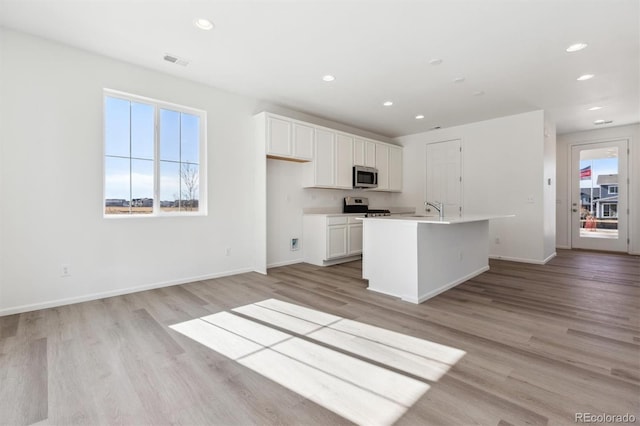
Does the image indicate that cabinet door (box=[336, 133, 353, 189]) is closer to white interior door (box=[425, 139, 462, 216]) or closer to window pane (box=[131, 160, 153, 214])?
white interior door (box=[425, 139, 462, 216])

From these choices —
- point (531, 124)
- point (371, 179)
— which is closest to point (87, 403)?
point (371, 179)

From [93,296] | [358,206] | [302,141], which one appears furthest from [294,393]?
[358,206]

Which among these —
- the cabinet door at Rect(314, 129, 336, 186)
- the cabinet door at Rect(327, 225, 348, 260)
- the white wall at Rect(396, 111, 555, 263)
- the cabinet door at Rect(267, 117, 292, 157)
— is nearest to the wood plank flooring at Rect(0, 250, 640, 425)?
the cabinet door at Rect(327, 225, 348, 260)

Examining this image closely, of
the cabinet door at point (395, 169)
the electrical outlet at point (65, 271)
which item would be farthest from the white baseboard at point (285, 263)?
the cabinet door at point (395, 169)

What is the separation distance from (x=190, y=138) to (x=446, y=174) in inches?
203

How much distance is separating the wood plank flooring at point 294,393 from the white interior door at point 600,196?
3.92 metres

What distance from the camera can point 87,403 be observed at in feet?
5.34

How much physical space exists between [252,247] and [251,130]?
72.6 inches

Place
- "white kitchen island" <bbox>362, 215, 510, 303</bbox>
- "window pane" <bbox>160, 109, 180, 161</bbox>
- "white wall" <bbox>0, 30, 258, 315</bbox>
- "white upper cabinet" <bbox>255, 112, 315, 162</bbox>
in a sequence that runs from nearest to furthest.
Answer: "white wall" <bbox>0, 30, 258, 315</bbox>
"white kitchen island" <bbox>362, 215, 510, 303</bbox>
"window pane" <bbox>160, 109, 180, 161</bbox>
"white upper cabinet" <bbox>255, 112, 315, 162</bbox>

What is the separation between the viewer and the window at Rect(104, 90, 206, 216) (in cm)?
360

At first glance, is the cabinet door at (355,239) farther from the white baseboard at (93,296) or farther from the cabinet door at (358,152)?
the white baseboard at (93,296)

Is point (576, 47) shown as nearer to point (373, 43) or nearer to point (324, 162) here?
point (373, 43)

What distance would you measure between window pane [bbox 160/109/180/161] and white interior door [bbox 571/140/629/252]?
838cm

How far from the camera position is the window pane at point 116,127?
356cm
